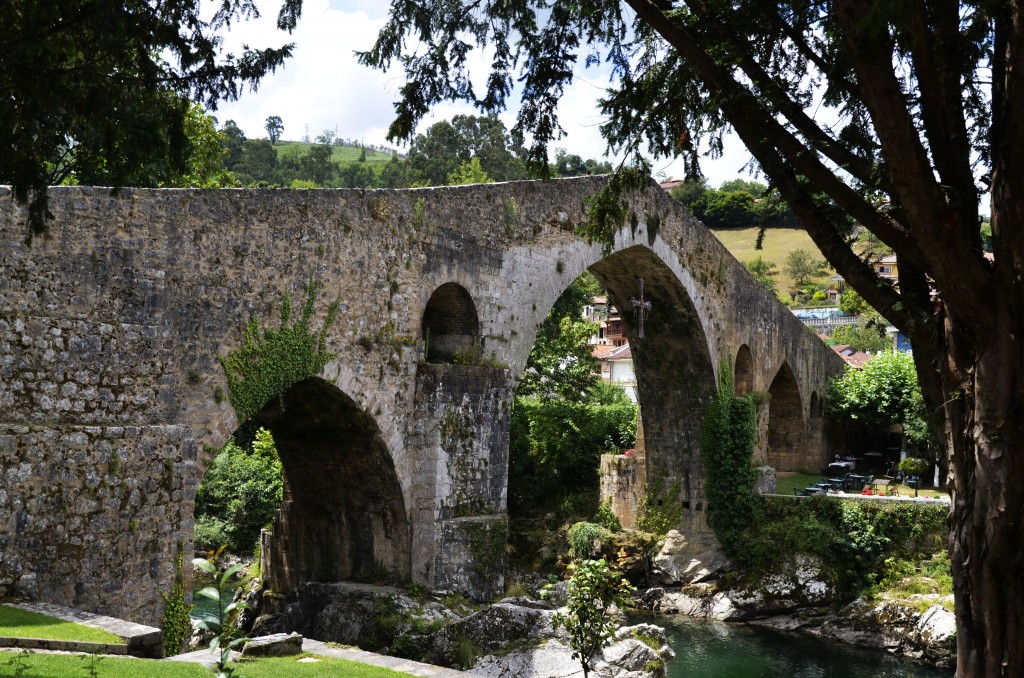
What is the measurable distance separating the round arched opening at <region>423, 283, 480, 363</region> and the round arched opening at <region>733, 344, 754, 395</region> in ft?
34.4

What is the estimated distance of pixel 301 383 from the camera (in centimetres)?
1070

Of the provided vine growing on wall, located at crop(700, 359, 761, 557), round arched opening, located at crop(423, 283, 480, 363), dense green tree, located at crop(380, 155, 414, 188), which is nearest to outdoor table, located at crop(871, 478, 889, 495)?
vine growing on wall, located at crop(700, 359, 761, 557)

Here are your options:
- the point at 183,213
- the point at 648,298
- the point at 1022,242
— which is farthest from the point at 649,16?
the point at 648,298

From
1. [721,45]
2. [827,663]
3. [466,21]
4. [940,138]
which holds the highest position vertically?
[466,21]

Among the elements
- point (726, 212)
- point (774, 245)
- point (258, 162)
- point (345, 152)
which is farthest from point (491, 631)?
→ point (345, 152)

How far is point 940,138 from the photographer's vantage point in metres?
5.19

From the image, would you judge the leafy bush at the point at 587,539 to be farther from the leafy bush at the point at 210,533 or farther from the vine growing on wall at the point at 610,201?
the vine growing on wall at the point at 610,201

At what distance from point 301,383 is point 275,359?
34.2 inches

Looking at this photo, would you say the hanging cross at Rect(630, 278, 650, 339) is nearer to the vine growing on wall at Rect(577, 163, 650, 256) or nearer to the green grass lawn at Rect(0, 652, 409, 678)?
the vine growing on wall at Rect(577, 163, 650, 256)

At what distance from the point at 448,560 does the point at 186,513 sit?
13.4ft

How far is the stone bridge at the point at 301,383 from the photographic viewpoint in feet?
24.6

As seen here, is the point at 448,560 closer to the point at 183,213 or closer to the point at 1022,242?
the point at 183,213

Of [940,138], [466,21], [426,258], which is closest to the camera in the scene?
[940,138]

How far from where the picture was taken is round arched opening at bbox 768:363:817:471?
26.5 m
